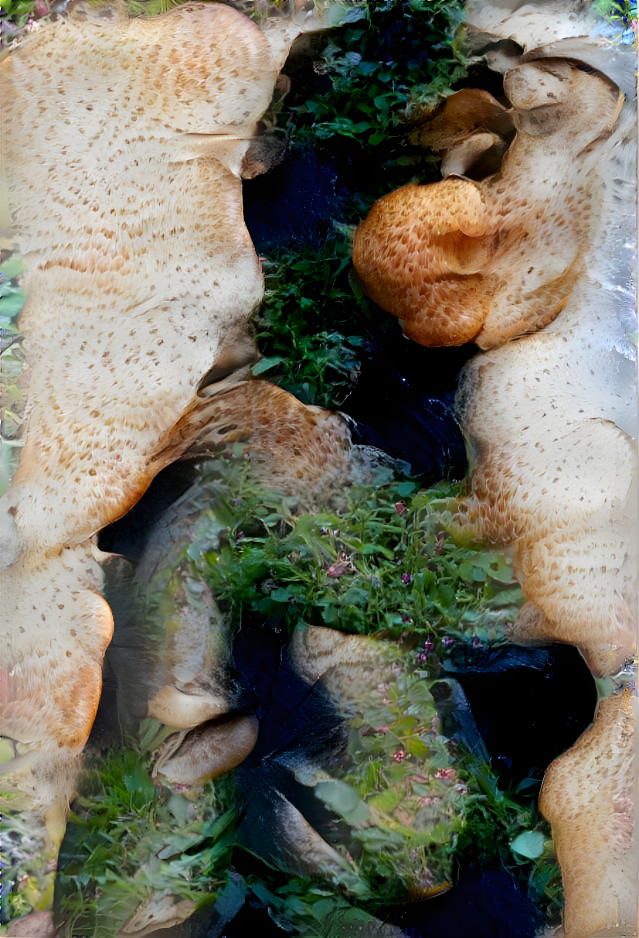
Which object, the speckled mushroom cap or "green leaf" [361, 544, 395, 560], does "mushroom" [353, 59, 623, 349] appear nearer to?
the speckled mushroom cap

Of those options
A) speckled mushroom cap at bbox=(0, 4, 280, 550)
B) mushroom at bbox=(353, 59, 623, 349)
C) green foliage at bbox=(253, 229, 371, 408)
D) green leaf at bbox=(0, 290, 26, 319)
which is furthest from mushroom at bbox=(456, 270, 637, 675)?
green leaf at bbox=(0, 290, 26, 319)

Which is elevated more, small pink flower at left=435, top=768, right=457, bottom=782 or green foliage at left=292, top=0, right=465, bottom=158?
green foliage at left=292, top=0, right=465, bottom=158

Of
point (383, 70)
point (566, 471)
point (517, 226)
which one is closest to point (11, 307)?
point (383, 70)

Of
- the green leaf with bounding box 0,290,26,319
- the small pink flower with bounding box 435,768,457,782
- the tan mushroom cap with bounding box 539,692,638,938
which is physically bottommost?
the tan mushroom cap with bounding box 539,692,638,938

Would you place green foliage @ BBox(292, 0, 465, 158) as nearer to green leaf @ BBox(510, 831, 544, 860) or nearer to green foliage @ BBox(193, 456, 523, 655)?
green foliage @ BBox(193, 456, 523, 655)

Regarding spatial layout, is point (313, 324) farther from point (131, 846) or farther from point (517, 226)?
point (131, 846)

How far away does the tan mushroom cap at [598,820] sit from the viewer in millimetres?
1018

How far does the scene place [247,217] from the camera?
3.45 ft

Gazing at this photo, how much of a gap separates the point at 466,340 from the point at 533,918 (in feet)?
3.36

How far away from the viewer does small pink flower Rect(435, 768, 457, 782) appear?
101 centimetres

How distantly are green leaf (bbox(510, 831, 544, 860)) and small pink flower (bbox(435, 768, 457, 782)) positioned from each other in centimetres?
15

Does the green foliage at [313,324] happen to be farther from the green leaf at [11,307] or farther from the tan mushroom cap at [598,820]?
the tan mushroom cap at [598,820]

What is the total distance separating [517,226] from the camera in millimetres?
1028

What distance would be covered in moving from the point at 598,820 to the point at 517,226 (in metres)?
1.06
